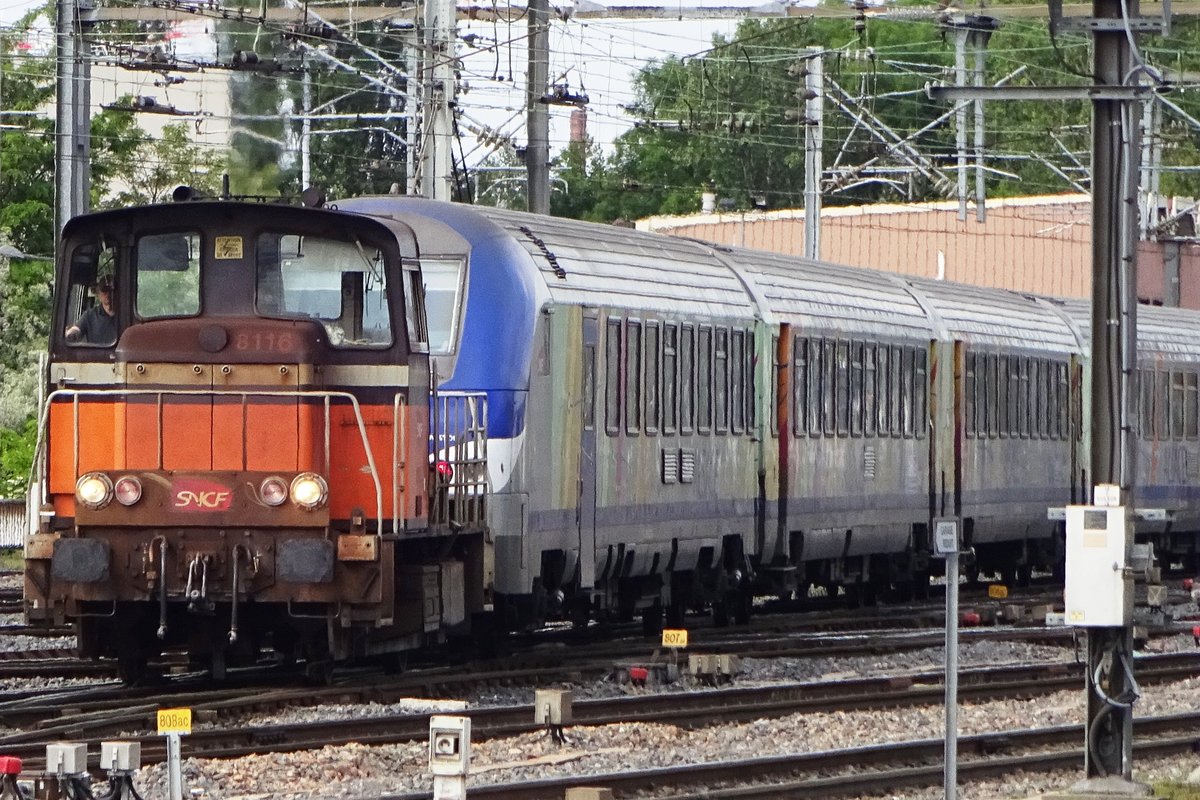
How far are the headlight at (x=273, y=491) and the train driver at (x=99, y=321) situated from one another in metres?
1.41

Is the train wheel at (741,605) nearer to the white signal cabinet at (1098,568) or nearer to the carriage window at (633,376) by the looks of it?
the carriage window at (633,376)

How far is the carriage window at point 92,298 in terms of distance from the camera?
14.7 m

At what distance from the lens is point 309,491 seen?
14219 mm

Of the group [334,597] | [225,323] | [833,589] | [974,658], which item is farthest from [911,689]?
[833,589]

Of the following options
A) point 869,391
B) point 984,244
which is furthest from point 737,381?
point 984,244

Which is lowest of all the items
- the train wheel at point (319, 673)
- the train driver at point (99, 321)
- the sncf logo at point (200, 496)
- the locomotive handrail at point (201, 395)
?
the train wheel at point (319, 673)

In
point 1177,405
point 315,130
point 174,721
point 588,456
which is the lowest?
point 174,721

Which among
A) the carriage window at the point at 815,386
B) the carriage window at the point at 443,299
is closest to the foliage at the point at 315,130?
the carriage window at the point at 815,386

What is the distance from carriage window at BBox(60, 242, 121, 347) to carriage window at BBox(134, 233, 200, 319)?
175 mm

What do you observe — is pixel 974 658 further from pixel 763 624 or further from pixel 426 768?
pixel 426 768

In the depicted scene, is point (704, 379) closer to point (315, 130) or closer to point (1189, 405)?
point (1189, 405)

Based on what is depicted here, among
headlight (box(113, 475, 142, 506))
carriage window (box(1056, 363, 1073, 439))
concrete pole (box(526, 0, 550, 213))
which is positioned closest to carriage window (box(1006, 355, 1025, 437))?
carriage window (box(1056, 363, 1073, 439))

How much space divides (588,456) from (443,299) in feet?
6.00

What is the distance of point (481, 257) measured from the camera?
A: 16781 millimetres
